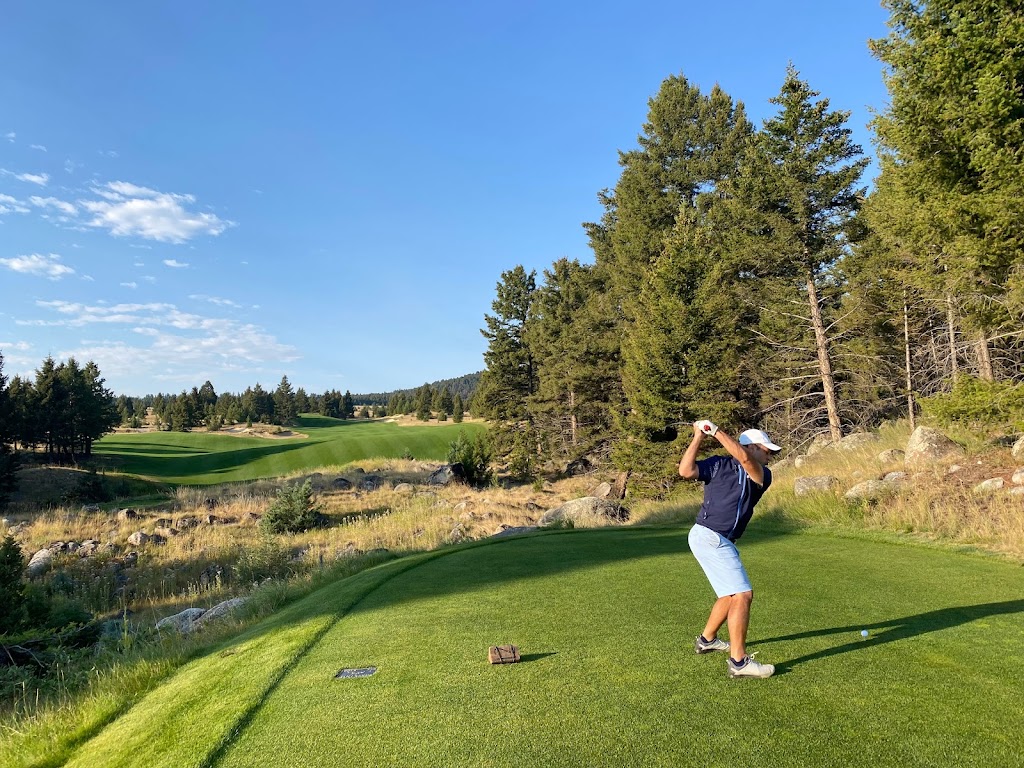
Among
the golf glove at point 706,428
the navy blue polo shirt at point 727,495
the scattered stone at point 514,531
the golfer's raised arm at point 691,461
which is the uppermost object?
the golf glove at point 706,428

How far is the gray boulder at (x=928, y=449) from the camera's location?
42.8ft

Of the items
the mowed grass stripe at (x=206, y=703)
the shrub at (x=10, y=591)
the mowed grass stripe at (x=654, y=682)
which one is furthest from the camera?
the shrub at (x=10, y=591)

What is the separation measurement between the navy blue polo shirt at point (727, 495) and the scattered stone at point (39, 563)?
18835 millimetres

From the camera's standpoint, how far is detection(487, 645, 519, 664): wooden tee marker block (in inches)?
165

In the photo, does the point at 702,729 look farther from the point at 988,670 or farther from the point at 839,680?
the point at 988,670

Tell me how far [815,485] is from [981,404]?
402cm

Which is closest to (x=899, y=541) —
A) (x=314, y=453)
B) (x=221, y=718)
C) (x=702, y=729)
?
Result: (x=702, y=729)

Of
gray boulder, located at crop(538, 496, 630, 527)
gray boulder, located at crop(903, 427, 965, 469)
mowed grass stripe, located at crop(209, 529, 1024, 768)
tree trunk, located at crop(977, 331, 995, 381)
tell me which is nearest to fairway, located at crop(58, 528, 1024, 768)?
mowed grass stripe, located at crop(209, 529, 1024, 768)

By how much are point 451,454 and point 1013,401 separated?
98.2ft

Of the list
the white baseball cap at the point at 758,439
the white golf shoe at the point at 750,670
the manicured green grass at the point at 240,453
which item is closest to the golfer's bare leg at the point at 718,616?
the white golf shoe at the point at 750,670

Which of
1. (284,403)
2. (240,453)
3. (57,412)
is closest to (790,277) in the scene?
(240,453)

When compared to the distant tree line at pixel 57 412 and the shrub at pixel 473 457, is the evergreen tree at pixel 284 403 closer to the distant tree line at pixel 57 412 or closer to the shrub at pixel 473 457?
the distant tree line at pixel 57 412

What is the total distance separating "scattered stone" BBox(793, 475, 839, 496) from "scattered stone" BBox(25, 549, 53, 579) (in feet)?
67.5

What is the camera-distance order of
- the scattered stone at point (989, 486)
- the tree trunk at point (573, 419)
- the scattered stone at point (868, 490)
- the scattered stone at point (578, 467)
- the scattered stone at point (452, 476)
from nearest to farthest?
1. the scattered stone at point (989, 486)
2. the scattered stone at point (868, 490)
3. the scattered stone at point (452, 476)
4. the tree trunk at point (573, 419)
5. the scattered stone at point (578, 467)
